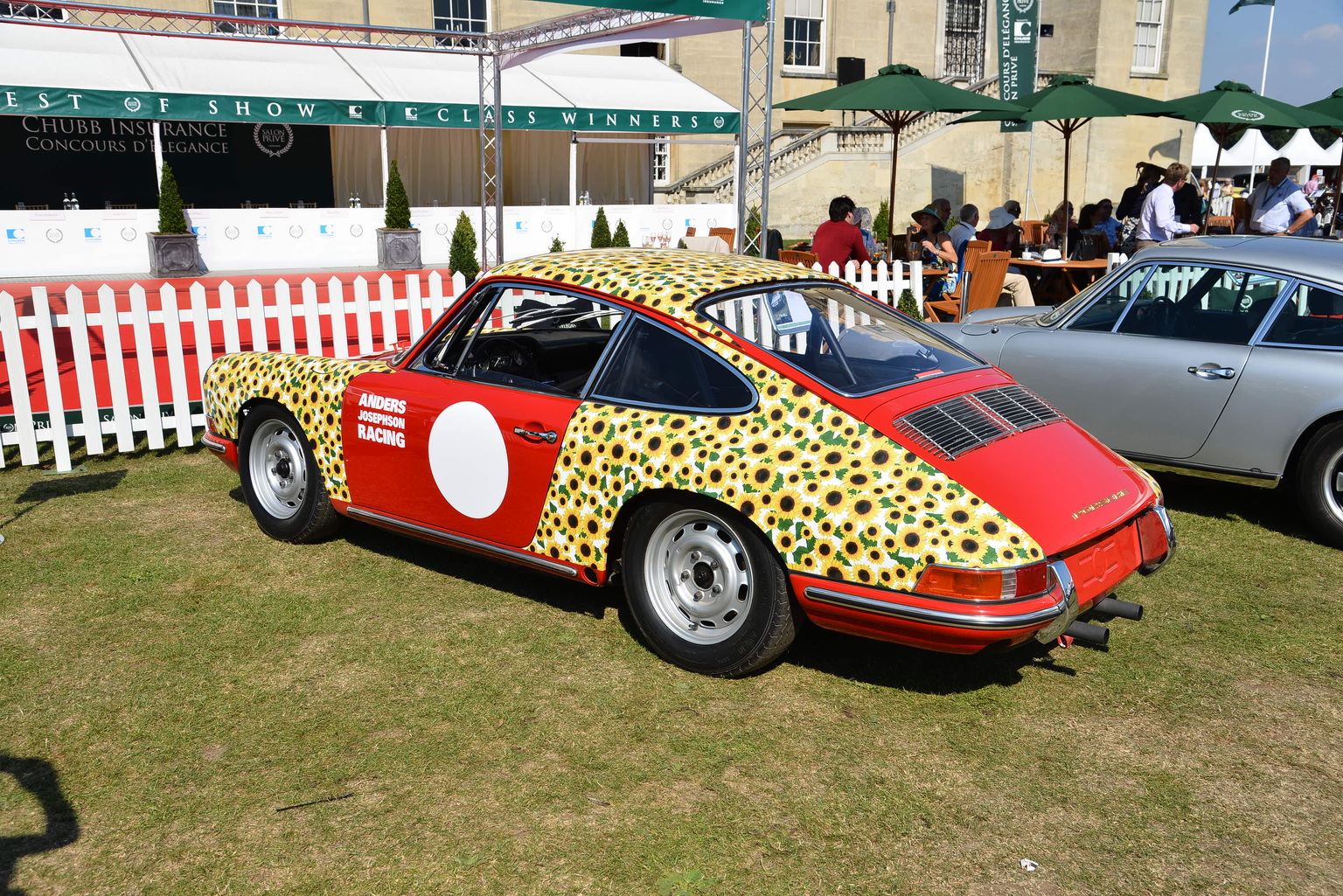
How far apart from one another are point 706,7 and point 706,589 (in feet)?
20.3

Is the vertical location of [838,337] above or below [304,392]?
above

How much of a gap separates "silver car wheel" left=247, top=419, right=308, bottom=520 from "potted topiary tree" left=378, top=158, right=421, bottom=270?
17.5 meters

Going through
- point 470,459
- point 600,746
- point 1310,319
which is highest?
point 1310,319

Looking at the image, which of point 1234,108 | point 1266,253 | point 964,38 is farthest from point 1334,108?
point 964,38

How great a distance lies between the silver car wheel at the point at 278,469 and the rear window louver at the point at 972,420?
3.25 meters

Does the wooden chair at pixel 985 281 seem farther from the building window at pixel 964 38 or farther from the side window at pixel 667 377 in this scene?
the building window at pixel 964 38

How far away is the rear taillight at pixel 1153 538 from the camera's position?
4.32 metres

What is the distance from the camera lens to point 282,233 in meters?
22.2

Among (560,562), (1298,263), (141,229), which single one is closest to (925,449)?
(560,562)

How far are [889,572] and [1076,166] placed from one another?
114ft

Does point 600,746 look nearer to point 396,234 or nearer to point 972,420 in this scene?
point 972,420

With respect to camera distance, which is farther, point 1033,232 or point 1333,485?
point 1033,232

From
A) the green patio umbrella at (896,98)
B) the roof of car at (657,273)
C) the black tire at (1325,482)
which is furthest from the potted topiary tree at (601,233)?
the black tire at (1325,482)

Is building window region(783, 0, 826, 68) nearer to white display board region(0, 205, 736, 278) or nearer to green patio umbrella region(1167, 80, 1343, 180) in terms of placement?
white display board region(0, 205, 736, 278)
